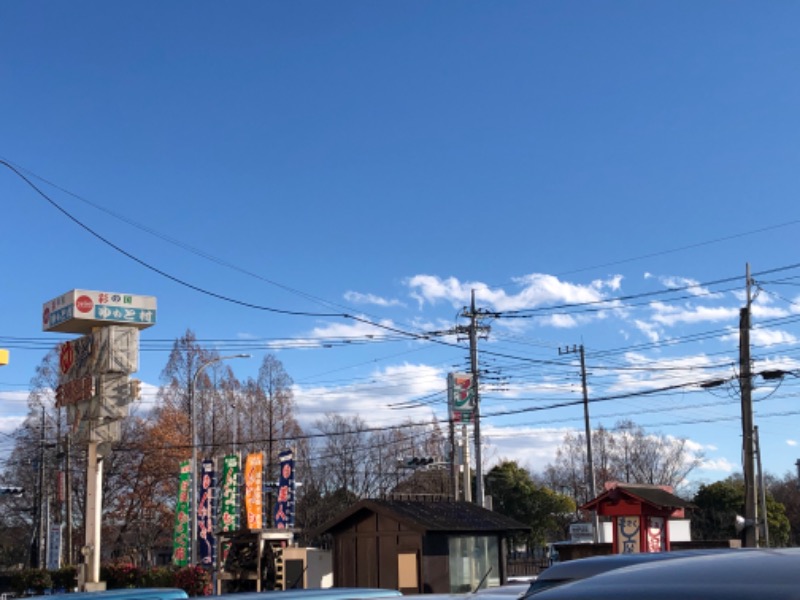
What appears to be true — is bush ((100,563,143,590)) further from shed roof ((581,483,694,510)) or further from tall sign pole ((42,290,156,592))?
shed roof ((581,483,694,510))

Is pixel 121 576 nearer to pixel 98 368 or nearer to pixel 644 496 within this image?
pixel 98 368

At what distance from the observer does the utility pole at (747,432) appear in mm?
23281

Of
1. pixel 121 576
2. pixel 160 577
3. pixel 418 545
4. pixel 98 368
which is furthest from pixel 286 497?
pixel 418 545

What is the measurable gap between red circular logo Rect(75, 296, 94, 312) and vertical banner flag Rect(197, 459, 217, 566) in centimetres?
1081

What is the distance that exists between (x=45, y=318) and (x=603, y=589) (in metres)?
26.9

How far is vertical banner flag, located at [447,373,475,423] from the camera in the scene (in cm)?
3978

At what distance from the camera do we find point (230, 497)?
33156 mm

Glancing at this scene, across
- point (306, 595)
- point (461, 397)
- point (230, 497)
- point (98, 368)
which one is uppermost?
point (98, 368)

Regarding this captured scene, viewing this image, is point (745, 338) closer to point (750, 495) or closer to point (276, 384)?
point (750, 495)

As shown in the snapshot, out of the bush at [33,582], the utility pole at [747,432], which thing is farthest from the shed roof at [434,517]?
the bush at [33,582]

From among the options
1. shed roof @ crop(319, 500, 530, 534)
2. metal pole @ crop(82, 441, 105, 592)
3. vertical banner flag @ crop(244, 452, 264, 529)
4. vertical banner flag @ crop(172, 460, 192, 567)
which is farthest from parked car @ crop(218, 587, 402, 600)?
vertical banner flag @ crop(172, 460, 192, 567)

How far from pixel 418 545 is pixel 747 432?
30.0ft

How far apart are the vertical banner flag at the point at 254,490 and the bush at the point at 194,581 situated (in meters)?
2.48

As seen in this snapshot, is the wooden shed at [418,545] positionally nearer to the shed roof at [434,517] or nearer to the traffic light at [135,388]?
the shed roof at [434,517]
